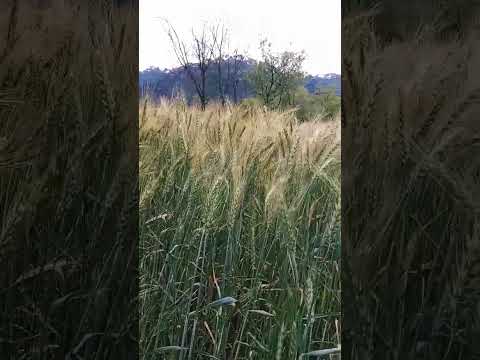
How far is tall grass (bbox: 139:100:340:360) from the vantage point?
118 cm

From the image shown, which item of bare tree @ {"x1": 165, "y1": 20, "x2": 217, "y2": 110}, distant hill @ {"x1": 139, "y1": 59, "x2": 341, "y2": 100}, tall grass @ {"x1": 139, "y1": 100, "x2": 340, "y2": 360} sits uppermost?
bare tree @ {"x1": 165, "y1": 20, "x2": 217, "y2": 110}

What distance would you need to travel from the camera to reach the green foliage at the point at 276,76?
1.26 metres

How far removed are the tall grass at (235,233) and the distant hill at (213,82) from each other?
1.5 inches

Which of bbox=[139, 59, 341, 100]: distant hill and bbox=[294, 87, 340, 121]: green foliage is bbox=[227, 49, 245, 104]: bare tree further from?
bbox=[294, 87, 340, 121]: green foliage

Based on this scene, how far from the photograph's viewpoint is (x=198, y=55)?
4.18 ft

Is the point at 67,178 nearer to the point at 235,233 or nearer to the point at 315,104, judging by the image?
the point at 235,233

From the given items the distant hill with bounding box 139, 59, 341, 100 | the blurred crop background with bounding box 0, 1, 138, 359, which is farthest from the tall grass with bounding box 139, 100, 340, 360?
the blurred crop background with bounding box 0, 1, 138, 359

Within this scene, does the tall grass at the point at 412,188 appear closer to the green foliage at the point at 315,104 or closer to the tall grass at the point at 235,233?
the tall grass at the point at 235,233

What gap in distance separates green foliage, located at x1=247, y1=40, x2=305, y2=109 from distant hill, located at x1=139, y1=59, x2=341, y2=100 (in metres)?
0.02

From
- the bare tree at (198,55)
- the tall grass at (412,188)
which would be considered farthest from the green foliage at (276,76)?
the tall grass at (412,188)

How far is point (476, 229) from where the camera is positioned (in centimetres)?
88

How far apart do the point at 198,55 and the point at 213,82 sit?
0.25 feet

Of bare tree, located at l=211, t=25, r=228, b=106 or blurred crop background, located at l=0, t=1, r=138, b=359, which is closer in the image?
blurred crop background, located at l=0, t=1, r=138, b=359

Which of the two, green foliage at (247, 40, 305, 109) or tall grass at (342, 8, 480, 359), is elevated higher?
green foliage at (247, 40, 305, 109)
